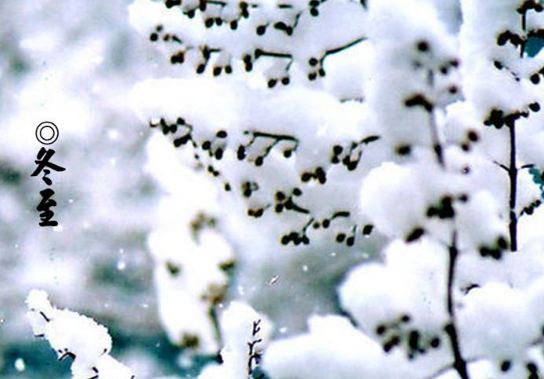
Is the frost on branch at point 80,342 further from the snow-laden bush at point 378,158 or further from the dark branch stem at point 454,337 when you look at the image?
the dark branch stem at point 454,337

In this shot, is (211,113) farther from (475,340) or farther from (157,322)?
(157,322)

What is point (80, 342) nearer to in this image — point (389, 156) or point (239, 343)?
point (239, 343)

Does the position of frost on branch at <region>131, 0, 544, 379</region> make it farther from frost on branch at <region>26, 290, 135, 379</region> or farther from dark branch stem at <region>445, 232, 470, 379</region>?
frost on branch at <region>26, 290, 135, 379</region>

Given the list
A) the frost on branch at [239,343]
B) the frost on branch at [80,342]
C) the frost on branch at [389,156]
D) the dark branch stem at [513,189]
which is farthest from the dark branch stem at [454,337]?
the frost on branch at [80,342]

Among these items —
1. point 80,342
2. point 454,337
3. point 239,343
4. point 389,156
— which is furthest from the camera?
point 80,342

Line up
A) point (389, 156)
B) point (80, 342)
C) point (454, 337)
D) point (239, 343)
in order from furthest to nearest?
point (80, 342), point (239, 343), point (389, 156), point (454, 337)

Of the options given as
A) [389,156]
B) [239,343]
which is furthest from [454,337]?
[239,343]

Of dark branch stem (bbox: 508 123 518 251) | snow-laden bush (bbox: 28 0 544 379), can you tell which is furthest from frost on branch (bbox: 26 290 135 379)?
dark branch stem (bbox: 508 123 518 251)
